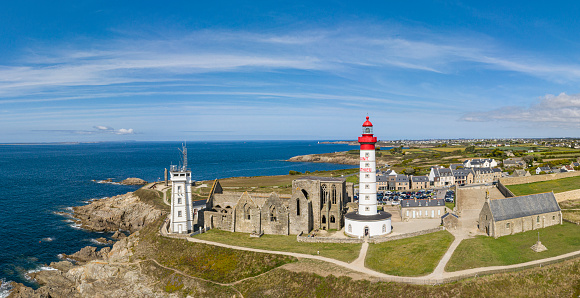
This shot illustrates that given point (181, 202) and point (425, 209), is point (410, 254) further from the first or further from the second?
point (181, 202)

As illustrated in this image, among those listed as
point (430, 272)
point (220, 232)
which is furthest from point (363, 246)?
point (220, 232)

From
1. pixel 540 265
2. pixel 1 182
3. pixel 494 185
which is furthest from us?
pixel 1 182

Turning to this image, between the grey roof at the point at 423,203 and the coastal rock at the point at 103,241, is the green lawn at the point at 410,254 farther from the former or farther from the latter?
the coastal rock at the point at 103,241

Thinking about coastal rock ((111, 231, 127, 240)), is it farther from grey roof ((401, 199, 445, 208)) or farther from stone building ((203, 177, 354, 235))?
grey roof ((401, 199, 445, 208))

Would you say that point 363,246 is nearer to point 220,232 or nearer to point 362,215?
point 362,215

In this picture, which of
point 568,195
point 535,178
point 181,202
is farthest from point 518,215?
point 181,202

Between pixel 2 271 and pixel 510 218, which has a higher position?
pixel 510 218

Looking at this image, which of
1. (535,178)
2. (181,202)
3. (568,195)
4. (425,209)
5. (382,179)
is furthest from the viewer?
(382,179)
